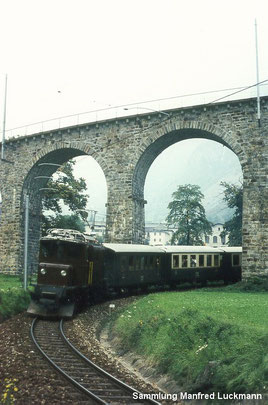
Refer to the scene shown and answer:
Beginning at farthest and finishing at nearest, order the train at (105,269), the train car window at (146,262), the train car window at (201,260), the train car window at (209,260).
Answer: the train car window at (209,260)
the train car window at (201,260)
the train car window at (146,262)
the train at (105,269)

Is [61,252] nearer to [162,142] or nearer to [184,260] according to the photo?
[184,260]

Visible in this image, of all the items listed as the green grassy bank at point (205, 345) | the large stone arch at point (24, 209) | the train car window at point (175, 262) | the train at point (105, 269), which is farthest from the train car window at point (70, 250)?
the large stone arch at point (24, 209)

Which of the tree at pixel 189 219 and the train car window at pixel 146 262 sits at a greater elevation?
the tree at pixel 189 219

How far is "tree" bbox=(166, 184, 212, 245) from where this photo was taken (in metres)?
67.4

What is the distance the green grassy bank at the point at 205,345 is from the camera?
8914 mm

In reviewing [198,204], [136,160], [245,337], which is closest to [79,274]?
[245,337]

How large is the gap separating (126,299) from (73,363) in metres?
12.9

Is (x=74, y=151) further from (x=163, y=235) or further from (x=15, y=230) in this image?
(x=163, y=235)

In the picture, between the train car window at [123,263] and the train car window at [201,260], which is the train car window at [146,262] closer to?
the train car window at [123,263]

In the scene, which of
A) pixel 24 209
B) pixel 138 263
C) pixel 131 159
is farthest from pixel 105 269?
pixel 24 209

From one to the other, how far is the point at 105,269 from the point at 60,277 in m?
4.80

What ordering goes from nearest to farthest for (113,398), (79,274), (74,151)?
(113,398) < (79,274) < (74,151)

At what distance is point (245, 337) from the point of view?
34.2ft

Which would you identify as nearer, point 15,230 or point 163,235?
point 15,230
